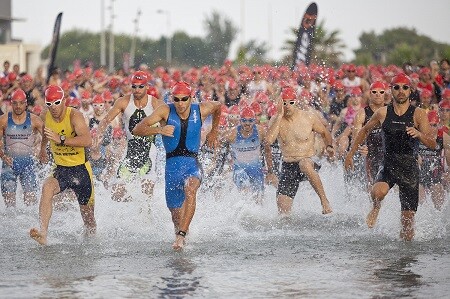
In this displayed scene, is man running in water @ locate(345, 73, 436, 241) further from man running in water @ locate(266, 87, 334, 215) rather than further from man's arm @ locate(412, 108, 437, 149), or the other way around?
man running in water @ locate(266, 87, 334, 215)

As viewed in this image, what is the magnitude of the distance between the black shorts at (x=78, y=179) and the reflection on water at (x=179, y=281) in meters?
1.64

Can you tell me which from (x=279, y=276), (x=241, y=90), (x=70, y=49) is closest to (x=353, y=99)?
(x=241, y=90)

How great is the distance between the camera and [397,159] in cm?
1138

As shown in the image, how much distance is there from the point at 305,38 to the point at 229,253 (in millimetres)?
14130

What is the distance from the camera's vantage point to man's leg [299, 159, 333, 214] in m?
13.0

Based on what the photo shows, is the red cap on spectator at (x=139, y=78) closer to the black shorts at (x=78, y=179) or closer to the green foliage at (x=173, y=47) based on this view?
the black shorts at (x=78, y=179)

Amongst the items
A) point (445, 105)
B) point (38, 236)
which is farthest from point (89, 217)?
point (445, 105)

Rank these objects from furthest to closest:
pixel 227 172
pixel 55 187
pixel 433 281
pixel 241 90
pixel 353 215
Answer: pixel 241 90
pixel 227 172
pixel 353 215
pixel 55 187
pixel 433 281

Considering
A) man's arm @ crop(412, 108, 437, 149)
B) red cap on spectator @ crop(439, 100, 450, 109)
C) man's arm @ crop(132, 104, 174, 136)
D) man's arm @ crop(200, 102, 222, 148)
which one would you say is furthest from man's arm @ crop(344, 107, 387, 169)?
red cap on spectator @ crop(439, 100, 450, 109)

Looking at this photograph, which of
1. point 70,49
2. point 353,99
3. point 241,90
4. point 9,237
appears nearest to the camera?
point 9,237

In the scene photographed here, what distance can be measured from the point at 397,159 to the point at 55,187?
11.9 ft

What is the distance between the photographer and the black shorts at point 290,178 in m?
13.8

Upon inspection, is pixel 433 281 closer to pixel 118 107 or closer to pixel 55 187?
pixel 55 187

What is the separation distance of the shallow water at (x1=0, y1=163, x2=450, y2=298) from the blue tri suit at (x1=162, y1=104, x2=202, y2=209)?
712 mm
